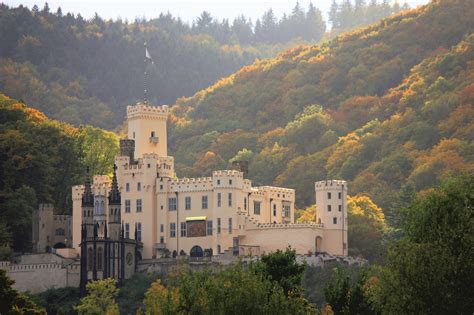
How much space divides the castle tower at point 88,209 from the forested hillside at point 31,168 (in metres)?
7.23

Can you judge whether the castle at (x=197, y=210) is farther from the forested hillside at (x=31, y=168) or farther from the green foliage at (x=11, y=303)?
the green foliage at (x=11, y=303)

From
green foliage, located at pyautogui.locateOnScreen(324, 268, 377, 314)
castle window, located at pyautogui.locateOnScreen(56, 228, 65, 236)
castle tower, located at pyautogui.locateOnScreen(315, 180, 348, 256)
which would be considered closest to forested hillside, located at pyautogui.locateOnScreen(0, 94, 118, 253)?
castle window, located at pyautogui.locateOnScreen(56, 228, 65, 236)

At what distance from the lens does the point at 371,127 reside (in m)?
174

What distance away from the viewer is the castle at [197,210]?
11625cm

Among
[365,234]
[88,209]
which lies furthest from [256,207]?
[88,209]

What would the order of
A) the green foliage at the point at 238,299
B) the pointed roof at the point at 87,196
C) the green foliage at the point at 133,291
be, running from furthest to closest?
the pointed roof at the point at 87,196 < the green foliage at the point at 133,291 < the green foliage at the point at 238,299

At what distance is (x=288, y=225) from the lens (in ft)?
379

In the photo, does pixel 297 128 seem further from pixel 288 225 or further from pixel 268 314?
pixel 268 314

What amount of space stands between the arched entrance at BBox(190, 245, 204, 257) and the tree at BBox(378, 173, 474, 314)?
153 feet

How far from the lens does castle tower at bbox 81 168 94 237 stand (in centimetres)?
11881

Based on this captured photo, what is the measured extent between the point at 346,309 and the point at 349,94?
12127cm

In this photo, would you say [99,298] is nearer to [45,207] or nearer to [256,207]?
[256,207]

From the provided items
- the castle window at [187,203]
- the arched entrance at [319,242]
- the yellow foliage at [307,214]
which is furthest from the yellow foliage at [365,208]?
the castle window at [187,203]

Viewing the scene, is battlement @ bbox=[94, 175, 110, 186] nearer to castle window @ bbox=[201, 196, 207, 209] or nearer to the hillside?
castle window @ bbox=[201, 196, 207, 209]
